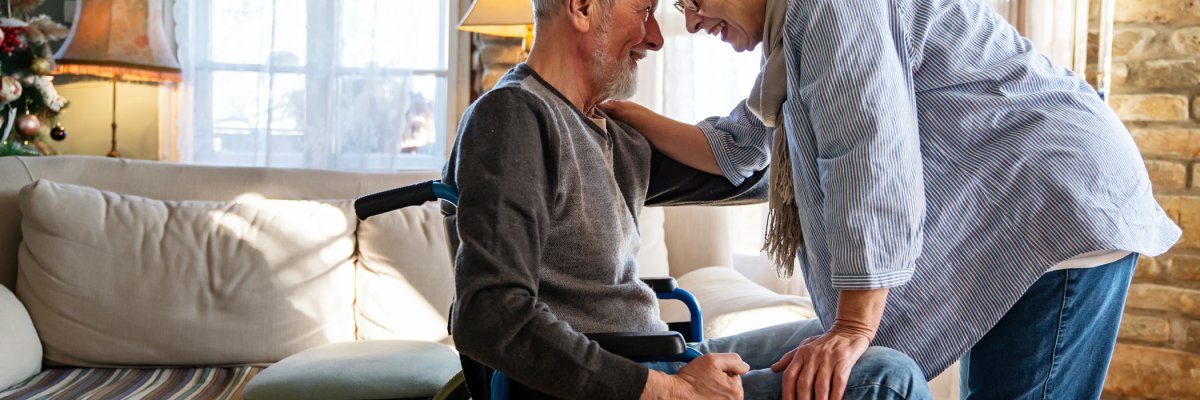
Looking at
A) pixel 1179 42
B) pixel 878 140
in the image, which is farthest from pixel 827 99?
pixel 1179 42

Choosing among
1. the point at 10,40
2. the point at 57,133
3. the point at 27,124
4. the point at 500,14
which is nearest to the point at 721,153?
the point at 500,14

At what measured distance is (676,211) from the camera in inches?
119

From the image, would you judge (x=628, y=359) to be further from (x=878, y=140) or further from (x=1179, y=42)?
(x=1179, y=42)

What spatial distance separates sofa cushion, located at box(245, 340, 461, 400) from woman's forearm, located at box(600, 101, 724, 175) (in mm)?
826

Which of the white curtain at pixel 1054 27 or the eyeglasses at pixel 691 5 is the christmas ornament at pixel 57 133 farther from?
the white curtain at pixel 1054 27

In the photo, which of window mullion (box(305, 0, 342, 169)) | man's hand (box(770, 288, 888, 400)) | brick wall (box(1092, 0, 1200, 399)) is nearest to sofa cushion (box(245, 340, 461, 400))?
man's hand (box(770, 288, 888, 400))

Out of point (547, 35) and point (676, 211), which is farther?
point (676, 211)

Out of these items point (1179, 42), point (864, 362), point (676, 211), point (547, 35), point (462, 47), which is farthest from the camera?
point (462, 47)

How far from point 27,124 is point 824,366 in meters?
3.03

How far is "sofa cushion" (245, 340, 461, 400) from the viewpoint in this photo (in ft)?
6.72

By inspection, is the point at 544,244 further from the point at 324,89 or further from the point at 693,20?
the point at 324,89

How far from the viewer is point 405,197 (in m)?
1.23

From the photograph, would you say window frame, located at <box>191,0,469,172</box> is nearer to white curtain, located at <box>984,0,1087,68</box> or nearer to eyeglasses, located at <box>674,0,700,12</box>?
white curtain, located at <box>984,0,1087,68</box>

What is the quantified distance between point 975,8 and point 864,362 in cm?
49
